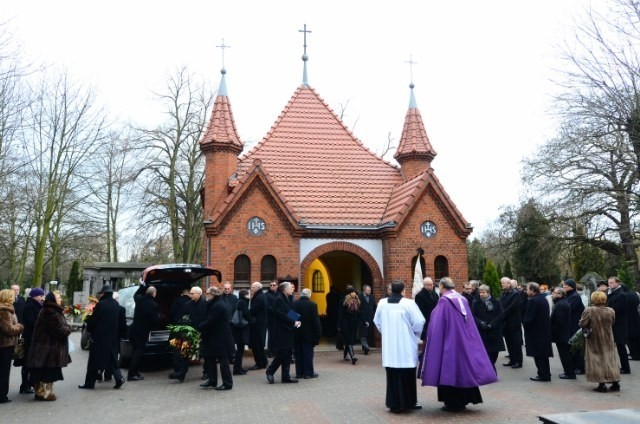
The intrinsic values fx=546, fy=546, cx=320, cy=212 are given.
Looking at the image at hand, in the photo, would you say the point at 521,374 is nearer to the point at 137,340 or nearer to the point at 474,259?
the point at 137,340

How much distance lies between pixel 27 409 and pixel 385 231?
10.1 m

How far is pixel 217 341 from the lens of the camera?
361 inches

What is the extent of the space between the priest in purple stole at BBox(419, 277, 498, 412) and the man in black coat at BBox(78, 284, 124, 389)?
5335mm

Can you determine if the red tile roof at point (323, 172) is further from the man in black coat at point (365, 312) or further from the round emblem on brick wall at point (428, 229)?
the man in black coat at point (365, 312)

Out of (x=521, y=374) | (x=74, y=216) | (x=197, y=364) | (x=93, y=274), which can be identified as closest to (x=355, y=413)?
(x=521, y=374)

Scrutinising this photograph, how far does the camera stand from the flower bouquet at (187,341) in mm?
9734

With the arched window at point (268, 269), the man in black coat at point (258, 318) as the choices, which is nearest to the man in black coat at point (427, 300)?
the man in black coat at point (258, 318)

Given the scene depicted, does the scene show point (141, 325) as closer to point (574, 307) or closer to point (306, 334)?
point (306, 334)

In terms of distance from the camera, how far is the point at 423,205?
16.0 meters

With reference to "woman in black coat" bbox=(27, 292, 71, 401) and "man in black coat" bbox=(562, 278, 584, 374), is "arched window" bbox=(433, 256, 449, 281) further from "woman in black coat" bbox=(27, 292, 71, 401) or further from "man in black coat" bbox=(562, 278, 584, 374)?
"woman in black coat" bbox=(27, 292, 71, 401)

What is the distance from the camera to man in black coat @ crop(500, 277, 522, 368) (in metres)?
11.0

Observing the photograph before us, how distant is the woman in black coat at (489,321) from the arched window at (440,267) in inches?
170

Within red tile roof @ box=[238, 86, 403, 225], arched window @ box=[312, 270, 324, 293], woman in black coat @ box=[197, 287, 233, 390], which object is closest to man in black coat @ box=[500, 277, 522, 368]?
red tile roof @ box=[238, 86, 403, 225]

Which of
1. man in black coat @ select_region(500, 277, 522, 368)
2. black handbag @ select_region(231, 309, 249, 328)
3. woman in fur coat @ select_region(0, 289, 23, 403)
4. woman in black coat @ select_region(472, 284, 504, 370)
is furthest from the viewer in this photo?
man in black coat @ select_region(500, 277, 522, 368)
